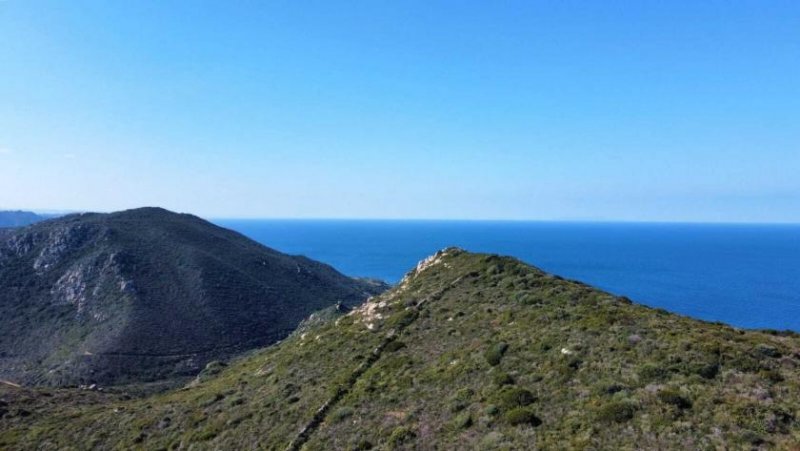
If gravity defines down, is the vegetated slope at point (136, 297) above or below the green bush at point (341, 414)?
below

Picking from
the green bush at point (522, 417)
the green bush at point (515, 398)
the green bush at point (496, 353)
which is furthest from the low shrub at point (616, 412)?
the green bush at point (496, 353)

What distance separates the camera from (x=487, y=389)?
78.3 feet

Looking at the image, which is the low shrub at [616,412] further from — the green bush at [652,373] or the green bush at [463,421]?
the green bush at [463,421]

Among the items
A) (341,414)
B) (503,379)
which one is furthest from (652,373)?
(341,414)

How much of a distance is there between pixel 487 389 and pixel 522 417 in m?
3.96

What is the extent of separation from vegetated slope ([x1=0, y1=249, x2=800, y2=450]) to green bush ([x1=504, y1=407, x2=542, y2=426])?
2.2 inches

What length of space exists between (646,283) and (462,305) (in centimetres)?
17878

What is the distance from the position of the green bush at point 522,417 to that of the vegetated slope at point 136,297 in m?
70.7

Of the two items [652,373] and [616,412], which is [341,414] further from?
[652,373]

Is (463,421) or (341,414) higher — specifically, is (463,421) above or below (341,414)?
above

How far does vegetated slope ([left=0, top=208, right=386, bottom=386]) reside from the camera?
81.7 m

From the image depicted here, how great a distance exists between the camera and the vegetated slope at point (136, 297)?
268ft

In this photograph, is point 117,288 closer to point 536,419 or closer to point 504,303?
point 504,303

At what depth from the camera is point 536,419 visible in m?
19.8
